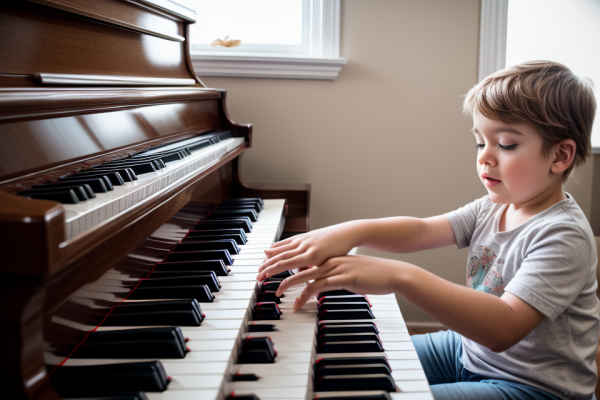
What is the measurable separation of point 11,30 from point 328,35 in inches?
70.8

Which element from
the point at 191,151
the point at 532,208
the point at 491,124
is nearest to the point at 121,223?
the point at 191,151

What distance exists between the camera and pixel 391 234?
4.20ft

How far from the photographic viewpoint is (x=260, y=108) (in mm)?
2498

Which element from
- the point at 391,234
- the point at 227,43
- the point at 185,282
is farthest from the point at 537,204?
the point at 227,43

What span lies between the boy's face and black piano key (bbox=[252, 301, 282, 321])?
1.95ft

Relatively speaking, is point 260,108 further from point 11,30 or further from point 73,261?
point 73,261

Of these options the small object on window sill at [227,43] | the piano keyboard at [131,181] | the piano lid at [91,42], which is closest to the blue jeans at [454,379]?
the piano keyboard at [131,181]

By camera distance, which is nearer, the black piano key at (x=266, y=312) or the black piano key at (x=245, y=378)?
the black piano key at (x=245, y=378)

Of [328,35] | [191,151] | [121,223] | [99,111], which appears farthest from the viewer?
[328,35]

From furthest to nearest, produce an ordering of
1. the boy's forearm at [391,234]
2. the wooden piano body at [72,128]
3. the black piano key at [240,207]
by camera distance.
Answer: the black piano key at [240,207] < the boy's forearm at [391,234] < the wooden piano body at [72,128]

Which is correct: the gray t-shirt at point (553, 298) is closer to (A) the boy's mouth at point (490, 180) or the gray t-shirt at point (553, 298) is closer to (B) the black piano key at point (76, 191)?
(A) the boy's mouth at point (490, 180)

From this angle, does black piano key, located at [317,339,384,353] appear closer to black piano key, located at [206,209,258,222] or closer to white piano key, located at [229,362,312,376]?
white piano key, located at [229,362,312,376]

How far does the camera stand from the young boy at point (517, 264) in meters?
0.92

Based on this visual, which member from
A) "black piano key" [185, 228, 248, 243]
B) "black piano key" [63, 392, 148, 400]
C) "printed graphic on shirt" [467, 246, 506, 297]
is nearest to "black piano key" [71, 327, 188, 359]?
"black piano key" [63, 392, 148, 400]
